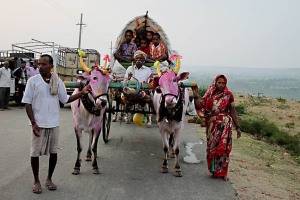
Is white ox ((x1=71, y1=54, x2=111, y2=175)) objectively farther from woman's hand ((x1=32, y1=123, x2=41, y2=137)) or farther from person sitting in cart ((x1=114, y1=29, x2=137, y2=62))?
person sitting in cart ((x1=114, y1=29, x2=137, y2=62))

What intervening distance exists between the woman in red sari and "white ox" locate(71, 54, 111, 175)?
1.67 metres

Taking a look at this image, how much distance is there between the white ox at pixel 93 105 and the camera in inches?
234

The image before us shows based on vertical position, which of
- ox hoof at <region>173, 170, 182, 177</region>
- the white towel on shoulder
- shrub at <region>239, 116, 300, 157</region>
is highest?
the white towel on shoulder

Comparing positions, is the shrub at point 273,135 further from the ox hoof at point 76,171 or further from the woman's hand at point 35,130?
the woman's hand at point 35,130

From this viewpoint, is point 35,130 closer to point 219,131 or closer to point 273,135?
point 219,131

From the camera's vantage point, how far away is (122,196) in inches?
206

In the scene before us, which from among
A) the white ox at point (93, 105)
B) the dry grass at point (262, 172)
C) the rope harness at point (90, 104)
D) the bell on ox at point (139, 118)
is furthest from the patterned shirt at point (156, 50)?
the rope harness at point (90, 104)

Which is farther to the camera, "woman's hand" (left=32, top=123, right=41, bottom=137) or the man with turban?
the man with turban

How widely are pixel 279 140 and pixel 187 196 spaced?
24.3ft

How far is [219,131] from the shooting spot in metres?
6.47

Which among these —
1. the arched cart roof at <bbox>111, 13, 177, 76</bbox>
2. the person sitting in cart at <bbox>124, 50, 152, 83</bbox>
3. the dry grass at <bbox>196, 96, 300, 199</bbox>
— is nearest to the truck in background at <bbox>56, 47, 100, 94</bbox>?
the arched cart roof at <bbox>111, 13, 177, 76</bbox>

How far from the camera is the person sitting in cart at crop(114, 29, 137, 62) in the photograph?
378 inches

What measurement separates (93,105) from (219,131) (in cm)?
227

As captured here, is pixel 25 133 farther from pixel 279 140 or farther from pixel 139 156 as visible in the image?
pixel 279 140
